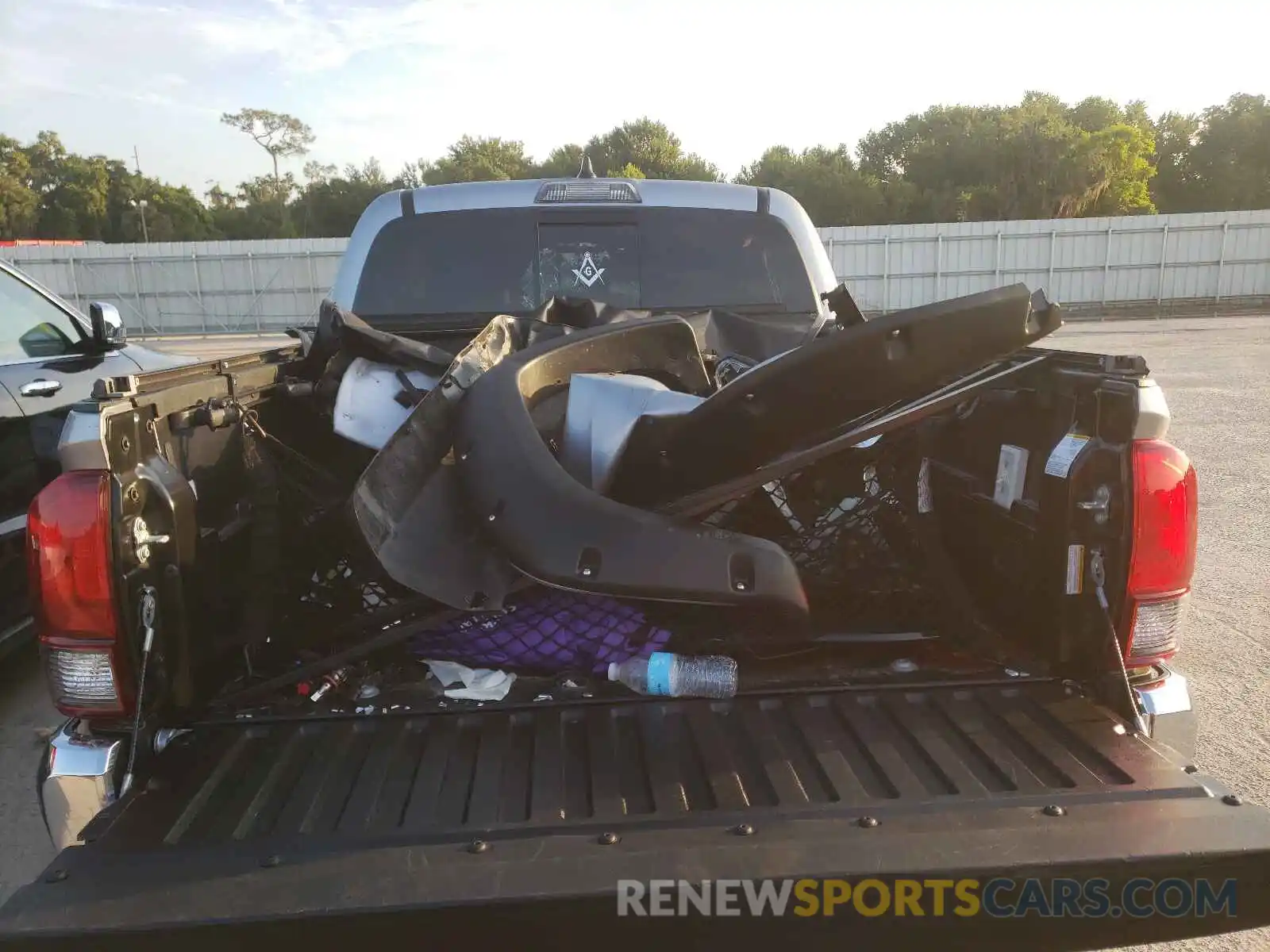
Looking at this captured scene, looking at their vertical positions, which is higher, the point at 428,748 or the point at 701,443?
the point at 701,443

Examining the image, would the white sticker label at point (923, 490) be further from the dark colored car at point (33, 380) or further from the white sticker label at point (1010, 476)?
the dark colored car at point (33, 380)

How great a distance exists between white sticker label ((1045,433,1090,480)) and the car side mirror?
4742 millimetres

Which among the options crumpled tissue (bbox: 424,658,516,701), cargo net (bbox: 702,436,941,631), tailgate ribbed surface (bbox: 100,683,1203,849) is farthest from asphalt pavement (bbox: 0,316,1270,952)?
crumpled tissue (bbox: 424,658,516,701)

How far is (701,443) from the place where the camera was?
78.9 inches

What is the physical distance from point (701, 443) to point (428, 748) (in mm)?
941

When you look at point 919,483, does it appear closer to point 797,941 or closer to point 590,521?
point 590,521

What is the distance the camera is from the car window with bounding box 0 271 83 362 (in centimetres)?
458

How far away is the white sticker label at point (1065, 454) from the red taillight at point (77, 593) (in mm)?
2172

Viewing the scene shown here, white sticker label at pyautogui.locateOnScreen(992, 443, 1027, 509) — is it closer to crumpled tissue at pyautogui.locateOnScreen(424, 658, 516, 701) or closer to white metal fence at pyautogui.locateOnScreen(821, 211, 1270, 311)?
crumpled tissue at pyautogui.locateOnScreen(424, 658, 516, 701)

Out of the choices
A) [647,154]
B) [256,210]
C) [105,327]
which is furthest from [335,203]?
[105,327]

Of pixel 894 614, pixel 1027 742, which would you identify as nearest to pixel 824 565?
pixel 894 614

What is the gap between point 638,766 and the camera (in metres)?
1.97

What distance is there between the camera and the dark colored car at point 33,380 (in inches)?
157

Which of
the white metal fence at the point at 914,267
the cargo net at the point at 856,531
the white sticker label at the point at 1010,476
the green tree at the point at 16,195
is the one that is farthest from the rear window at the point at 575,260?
the green tree at the point at 16,195
